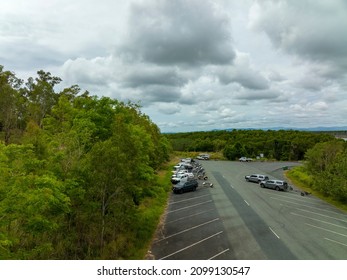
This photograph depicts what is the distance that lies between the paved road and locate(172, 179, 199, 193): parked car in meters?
1.68

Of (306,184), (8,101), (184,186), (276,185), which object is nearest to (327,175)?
(276,185)

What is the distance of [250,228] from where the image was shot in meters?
24.5

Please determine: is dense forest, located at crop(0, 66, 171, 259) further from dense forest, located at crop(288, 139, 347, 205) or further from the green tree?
the green tree

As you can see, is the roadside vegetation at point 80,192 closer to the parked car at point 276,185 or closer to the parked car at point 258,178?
the parked car at point 276,185

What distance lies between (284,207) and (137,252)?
18442mm

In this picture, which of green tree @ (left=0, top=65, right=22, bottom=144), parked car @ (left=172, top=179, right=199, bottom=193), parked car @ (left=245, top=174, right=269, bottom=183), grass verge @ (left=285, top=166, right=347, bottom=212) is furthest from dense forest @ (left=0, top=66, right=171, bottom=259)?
green tree @ (left=0, top=65, right=22, bottom=144)

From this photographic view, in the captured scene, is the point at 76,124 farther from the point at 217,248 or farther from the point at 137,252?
the point at 217,248

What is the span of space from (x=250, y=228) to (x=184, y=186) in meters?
15.8

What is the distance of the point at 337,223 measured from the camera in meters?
26.5

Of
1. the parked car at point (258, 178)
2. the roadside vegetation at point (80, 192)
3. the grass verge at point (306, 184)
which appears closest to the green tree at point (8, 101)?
the roadside vegetation at point (80, 192)

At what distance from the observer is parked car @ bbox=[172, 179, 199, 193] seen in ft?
129

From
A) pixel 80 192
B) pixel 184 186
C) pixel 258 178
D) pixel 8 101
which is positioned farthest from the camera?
pixel 8 101

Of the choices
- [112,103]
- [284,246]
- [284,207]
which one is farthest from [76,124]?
[284,207]

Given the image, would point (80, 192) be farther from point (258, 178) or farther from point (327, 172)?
point (258, 178)
